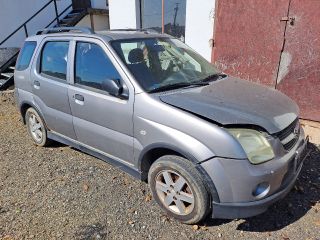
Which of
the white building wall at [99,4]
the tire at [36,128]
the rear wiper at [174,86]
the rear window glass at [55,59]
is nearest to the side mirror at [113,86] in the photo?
the rear wiper at [174,86]

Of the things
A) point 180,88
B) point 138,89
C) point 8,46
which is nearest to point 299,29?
point 180,88

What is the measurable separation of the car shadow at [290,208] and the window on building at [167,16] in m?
4.13

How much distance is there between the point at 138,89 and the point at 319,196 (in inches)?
93.1

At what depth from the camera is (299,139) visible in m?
3.25

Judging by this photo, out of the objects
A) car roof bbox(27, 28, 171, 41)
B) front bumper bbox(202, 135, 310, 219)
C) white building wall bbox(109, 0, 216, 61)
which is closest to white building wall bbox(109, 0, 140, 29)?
white building wall bbox(109, 0, 216, 61)

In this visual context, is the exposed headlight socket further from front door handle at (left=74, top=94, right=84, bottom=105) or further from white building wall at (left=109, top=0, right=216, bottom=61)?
white building wall at (left=109, top=0, right=216, bottom=61)

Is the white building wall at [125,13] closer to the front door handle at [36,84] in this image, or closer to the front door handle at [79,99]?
the front door handle at [36,84]

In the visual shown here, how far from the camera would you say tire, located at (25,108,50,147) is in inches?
188

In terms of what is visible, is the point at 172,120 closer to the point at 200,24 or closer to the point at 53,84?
the point at 53,84

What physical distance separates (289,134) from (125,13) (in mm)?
5952

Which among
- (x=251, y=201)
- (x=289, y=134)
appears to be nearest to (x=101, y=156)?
(x=251, y=201)

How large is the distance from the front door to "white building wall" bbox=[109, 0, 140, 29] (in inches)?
164

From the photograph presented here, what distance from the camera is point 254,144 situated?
2730mm

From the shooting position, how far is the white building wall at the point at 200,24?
20.6 ft
